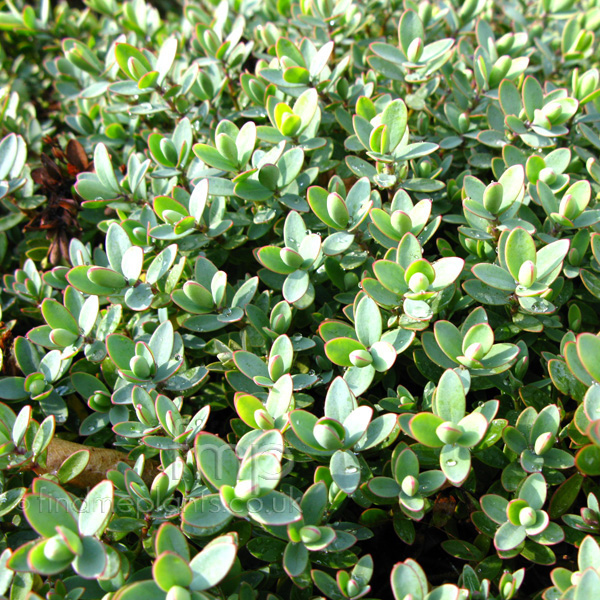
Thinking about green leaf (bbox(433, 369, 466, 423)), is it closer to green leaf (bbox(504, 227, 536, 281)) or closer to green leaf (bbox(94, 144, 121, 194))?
green leaf (bbox(504, 227, 536, 281))

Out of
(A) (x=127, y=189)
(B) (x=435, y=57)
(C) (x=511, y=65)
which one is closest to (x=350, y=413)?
(A) (x=127, y=189)

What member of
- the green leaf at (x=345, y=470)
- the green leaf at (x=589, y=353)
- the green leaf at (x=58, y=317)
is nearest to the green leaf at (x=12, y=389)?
the green leaf at (x=58, y=317)

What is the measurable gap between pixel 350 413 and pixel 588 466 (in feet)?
1.74

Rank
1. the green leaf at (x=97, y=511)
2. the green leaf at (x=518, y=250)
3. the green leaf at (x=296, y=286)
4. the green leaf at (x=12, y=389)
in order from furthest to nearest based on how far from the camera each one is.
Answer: the green leaf at (x=12, y=389) < the green leaf at (x=296, y=286) < the green leaf at (x=518, y=250) < the green leaf at (x=97, y=511)

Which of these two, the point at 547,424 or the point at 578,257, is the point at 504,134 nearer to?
the point at 578,257

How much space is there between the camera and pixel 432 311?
1348mm

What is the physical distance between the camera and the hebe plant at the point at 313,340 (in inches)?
45.2

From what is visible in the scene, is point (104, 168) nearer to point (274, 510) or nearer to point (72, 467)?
point (72, 467)

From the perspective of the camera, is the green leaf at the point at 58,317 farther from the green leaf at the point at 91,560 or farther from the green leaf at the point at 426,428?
the green leaf at the point at 426,428

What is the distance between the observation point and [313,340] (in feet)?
4.90

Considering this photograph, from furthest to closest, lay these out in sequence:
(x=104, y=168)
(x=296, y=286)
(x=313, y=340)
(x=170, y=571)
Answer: (x=104, y=168) < (x=313, y=340) < (x=296, y=286) < (x=170, y=571)

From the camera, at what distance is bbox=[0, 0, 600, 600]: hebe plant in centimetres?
115

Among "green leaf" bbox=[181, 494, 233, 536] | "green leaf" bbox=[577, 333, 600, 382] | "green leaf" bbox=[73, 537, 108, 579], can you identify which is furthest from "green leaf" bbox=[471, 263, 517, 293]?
"green leaf" bbox=[73, 537, 108, 579]

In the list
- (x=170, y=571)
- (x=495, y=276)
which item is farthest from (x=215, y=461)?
(x=495, y=276)
